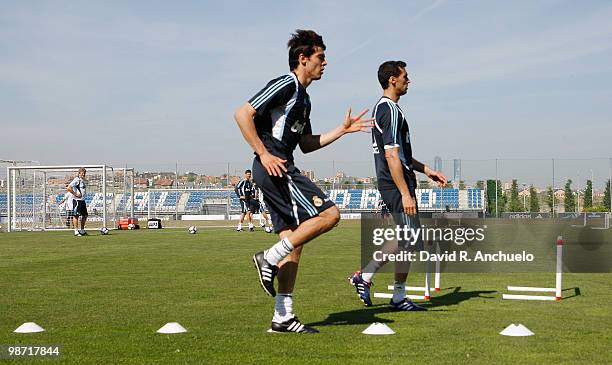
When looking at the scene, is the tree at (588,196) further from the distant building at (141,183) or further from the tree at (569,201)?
the distant building at (141,183)

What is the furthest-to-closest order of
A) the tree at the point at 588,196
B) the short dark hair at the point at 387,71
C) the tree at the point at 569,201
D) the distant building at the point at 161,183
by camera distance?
the distant building at the point at 161,183, the tree at the point at 569,201, the tree at the point at 588,196, the short dark hair at the point at 387,71

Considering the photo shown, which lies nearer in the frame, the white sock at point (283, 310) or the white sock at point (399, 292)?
the white sock at point (283, 310)

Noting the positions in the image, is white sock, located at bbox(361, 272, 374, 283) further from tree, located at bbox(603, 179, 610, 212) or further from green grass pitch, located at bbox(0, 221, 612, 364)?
tree, located at bbox(603, 179, 610, 212)

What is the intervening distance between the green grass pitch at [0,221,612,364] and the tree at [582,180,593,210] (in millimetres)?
31018

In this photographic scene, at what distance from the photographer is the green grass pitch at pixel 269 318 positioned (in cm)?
487

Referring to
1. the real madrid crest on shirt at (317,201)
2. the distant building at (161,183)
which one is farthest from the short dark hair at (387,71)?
the distant building at (161,183)

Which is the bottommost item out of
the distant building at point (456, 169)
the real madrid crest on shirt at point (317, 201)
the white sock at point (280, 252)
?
the white sock at point (280, 252)

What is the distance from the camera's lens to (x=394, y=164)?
7.12 metres

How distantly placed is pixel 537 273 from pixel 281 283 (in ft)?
21.5

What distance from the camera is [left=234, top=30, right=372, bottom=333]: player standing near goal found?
5703mm

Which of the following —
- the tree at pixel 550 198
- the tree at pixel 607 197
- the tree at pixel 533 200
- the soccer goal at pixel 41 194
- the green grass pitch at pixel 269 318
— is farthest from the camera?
the tree at pixel 533 200

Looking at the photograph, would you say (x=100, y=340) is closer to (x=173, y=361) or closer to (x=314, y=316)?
(x=173, y=361)

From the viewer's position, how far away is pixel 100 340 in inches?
214

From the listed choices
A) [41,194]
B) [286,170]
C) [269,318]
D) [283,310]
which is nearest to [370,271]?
[269,318]
